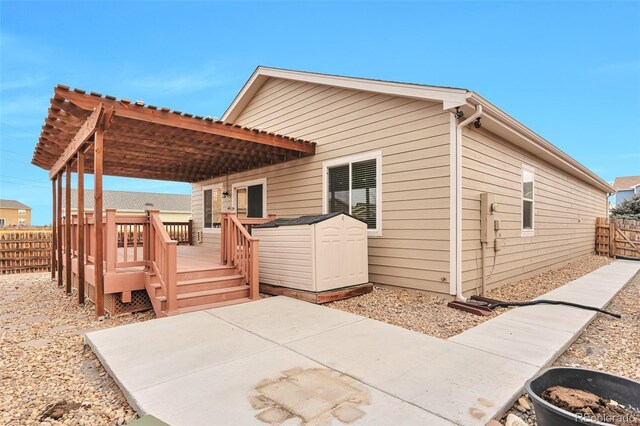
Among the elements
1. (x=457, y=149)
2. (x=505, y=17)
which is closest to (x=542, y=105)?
(x=505, y=17)

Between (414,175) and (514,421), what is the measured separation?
410cm

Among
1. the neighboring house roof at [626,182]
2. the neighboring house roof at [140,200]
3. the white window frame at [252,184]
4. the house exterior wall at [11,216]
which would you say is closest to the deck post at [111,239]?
the white window frame at [252,184]

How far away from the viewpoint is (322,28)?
12.9 meters

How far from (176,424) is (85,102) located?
4.11m

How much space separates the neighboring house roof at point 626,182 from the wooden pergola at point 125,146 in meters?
35.6

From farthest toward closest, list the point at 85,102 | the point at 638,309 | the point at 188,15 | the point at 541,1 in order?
the point at 188,15 → the point at 541,1 → the point at 638,309 → the point at 85,102

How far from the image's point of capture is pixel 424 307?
4926 millimetres

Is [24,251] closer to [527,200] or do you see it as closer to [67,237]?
[67,237]

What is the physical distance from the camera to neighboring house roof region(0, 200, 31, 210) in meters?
34.2

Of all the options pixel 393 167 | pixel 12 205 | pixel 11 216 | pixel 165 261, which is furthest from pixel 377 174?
pixel 12 205

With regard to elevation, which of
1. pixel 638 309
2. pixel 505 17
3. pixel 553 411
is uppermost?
pixel 505 17

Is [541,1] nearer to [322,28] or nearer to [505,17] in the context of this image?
[505,17]

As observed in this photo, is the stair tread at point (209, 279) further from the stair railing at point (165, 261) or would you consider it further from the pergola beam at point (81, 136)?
the pergola beam at point (81, 136)

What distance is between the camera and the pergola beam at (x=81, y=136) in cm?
440
